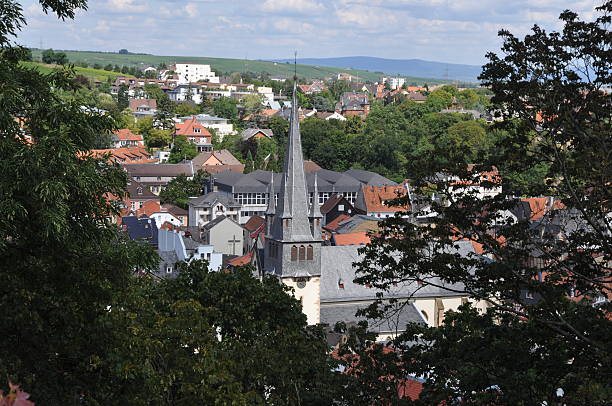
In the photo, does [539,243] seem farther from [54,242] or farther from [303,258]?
[303,258]

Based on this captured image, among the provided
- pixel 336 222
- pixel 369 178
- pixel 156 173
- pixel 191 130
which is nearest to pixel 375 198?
pixel 336 222

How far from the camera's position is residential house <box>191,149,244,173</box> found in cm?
8844

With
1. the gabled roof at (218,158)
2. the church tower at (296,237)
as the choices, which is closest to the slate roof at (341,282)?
the church tower at (296,237)

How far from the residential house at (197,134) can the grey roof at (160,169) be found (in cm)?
1884

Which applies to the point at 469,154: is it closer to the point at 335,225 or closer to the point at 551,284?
the point at 551,284

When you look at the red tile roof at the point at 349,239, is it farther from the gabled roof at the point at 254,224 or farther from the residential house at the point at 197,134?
the residential house at the point at 197,134

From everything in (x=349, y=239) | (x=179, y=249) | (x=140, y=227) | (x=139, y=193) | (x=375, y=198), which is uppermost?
(x=179, y=249)

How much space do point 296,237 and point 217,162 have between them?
55348 millimetres

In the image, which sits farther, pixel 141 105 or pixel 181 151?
pixel 141 105

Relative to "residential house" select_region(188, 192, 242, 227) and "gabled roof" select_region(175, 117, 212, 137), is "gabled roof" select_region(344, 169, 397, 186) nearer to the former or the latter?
"residential house" select_region(188, 192, 242, 227)

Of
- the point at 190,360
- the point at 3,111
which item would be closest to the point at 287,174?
the point at 190,360

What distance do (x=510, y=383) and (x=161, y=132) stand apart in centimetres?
9762

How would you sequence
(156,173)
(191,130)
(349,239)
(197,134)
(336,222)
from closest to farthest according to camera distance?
(349,239) < (336,222) < (156,173) < (197,134) < (191,130)

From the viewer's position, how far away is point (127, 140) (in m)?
102
